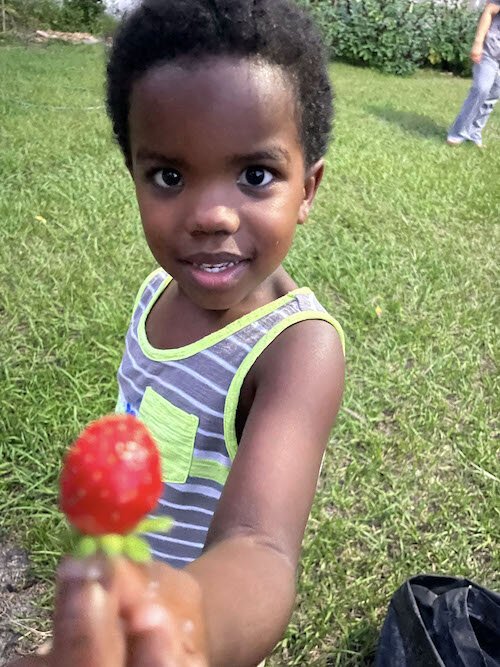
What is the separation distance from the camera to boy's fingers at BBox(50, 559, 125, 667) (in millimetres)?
557

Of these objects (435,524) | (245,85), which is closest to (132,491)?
(245,85)

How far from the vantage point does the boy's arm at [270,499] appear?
33.6 inches

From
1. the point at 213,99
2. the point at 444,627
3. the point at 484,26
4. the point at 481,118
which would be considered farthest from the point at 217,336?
the point at 484,26

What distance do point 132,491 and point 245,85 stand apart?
795 mm

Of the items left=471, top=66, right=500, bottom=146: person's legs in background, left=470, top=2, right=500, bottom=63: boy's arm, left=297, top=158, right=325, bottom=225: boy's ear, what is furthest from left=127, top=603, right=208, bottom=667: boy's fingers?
left=470, top=2, right=500, bottom=63: boy's arm

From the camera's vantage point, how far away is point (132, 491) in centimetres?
63

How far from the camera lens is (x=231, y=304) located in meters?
1.40

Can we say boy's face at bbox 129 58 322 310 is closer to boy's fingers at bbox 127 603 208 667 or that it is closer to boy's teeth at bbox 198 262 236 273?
boy's teeth at bbox 198 262 236 273

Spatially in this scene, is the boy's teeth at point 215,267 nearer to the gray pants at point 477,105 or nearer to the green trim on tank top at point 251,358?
the green trim on tank top at point 251,358

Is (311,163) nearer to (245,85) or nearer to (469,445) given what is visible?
(245,85)

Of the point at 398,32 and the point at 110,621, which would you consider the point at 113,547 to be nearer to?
the point at 110,621

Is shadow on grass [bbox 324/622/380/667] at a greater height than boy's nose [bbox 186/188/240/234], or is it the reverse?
boy's nose [bbox 186/188/240/234]

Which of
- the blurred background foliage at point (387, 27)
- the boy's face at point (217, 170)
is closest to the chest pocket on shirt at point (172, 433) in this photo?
the boy's face at point (217, 170)

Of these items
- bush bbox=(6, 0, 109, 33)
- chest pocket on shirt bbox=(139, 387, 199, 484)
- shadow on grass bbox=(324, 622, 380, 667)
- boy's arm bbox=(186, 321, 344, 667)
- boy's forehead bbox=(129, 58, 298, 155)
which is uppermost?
boy's forehead bbox=(129, 58, 298, 155)
